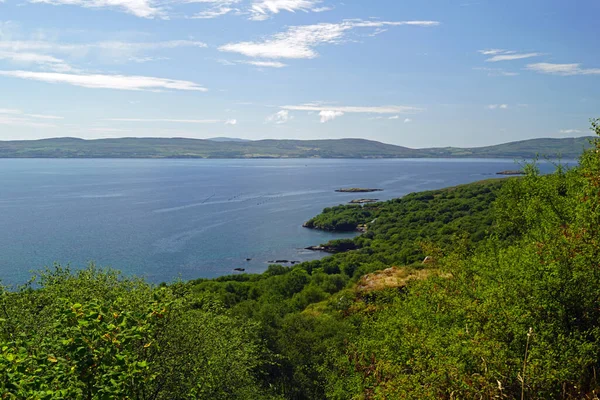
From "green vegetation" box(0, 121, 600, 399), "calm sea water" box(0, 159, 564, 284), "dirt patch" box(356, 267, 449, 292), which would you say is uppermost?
"green vegetation" box(0, 121, 600, 399)

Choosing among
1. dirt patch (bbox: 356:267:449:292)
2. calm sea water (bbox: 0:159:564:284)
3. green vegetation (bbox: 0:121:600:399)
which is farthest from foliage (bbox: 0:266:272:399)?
calm sea water (bbox: 0:159:564:284)

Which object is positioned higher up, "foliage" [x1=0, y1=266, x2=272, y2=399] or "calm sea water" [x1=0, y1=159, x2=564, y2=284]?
"foliage" [x1=0, y1=266, x2=272, y2=399]

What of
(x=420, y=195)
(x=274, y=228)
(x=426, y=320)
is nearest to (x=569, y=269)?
(x=426, y=320)

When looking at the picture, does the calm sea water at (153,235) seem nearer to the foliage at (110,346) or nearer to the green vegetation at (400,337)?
the foliage at (110,346)

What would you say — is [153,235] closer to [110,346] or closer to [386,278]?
[386,278]

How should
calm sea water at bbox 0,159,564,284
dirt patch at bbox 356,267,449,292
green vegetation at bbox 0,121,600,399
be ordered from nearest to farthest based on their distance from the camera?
green vegetation at bbox 0,121,600,399
dirt patch at bbox 356,267,449,292
calm sea water at bbox 0,159,564,284

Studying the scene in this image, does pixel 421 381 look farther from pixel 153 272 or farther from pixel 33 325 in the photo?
pixel 153 272

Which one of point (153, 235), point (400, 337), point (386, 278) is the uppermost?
point (400, 337)

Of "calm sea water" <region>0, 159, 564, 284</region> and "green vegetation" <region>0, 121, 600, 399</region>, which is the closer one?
"green vegetation" <region>0, 121, 600, 399</region>

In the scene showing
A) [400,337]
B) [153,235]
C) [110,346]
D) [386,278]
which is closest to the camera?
[110,346]

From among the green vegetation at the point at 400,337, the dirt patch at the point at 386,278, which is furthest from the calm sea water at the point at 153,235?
the green vegetation at the point at 400,337

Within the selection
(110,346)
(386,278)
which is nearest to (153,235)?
(386,278)

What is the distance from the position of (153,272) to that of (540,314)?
288 ft

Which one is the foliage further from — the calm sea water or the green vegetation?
the calm sea water
